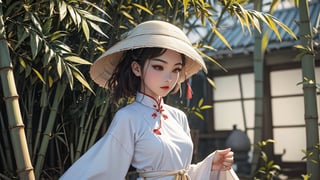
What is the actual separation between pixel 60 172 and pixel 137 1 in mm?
1201

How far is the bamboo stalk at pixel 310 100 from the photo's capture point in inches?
112

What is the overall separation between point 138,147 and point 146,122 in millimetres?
105

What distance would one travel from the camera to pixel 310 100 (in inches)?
112

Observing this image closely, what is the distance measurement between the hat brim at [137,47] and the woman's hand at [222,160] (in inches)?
15.1

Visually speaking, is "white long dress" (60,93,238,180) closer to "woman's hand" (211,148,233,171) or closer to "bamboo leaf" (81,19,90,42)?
"woman's hand" (211,148,233,171)

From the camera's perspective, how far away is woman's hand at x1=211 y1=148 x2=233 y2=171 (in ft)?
5.97

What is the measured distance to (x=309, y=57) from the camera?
112 inches

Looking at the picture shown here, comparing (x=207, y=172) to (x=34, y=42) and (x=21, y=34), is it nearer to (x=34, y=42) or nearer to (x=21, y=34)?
(x=34, y=42)

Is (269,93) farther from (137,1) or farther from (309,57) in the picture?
(137,1)

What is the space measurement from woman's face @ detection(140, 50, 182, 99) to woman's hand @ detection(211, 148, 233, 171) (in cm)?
36

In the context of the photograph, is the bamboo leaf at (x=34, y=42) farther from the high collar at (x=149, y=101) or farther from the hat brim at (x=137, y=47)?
the high collar at (x=149, y=101)

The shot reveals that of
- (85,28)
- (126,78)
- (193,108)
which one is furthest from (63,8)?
(193,108)

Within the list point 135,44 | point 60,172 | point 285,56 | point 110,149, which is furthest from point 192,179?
point 285,56

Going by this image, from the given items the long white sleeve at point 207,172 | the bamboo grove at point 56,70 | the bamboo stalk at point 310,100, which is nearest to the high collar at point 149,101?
the long white sleeve at point 207,172
